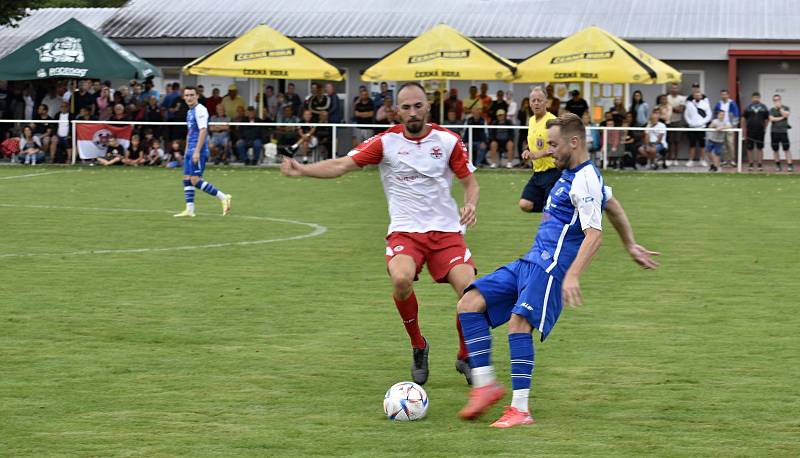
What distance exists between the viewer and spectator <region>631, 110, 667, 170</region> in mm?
31500

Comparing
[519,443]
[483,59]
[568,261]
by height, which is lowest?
[519,443]

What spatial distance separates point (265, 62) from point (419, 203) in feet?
Result: 81.0

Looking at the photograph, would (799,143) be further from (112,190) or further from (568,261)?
(568,261)

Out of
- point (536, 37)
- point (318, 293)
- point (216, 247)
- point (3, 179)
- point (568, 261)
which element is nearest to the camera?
point (568, 261)

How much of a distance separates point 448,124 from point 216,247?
638 inches

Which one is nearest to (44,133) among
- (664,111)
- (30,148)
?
(30,148)

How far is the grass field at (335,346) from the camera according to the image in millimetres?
7047

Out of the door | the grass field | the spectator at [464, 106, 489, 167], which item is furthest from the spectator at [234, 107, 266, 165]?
the door

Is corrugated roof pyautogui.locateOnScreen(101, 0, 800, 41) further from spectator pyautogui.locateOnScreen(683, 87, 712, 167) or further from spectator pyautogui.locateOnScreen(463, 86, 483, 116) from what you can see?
spectator pyautogui.locateOnScreen(683, 87, 712, 167)

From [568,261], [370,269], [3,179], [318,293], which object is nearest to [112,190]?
[3,179]

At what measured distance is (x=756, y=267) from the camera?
48.8ft

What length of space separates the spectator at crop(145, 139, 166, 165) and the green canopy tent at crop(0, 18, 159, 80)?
1664mm

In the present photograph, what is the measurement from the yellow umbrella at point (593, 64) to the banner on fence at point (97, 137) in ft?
30.1

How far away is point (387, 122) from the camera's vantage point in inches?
1294
